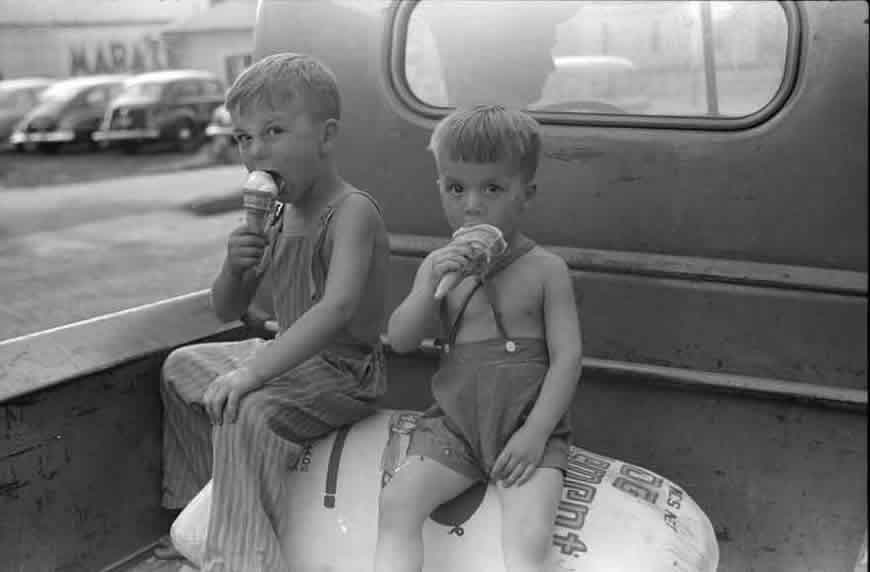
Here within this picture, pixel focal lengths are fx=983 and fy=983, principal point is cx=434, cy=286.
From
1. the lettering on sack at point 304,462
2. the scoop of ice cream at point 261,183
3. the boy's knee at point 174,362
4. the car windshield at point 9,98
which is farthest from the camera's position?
the car windshield at point 9,98

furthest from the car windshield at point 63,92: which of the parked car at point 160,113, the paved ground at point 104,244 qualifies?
the paved ground at point 104,244

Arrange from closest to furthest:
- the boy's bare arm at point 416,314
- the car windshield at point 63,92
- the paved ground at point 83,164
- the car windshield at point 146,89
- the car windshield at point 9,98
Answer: the boy's bare arm at point 416,314 < the paved ground at point 83,164 < the car windshield at point 146,89 < the car windshield at point 63,92 < the car windshield at point 9,98

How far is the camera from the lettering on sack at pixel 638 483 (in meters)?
2.06

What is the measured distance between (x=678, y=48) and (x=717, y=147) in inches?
11.1

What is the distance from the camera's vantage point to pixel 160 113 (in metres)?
19.1

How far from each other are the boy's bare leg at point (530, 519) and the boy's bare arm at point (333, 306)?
0.50 m

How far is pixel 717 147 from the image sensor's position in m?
2.18

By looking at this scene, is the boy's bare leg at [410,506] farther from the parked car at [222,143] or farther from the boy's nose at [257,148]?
the parked car at [222,143]

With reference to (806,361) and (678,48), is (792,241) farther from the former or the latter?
(678,48)

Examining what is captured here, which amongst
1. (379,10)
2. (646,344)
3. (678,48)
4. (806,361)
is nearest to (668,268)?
(646,344)

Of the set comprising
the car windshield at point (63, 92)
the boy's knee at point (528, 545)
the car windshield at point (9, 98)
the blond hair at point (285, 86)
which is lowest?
the car windshield at point (9, 98)

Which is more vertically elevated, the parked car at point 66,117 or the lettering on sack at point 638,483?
the lettering on sack at point 638,483

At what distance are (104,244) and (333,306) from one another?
7242mm


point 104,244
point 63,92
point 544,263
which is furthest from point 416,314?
point 63,92
